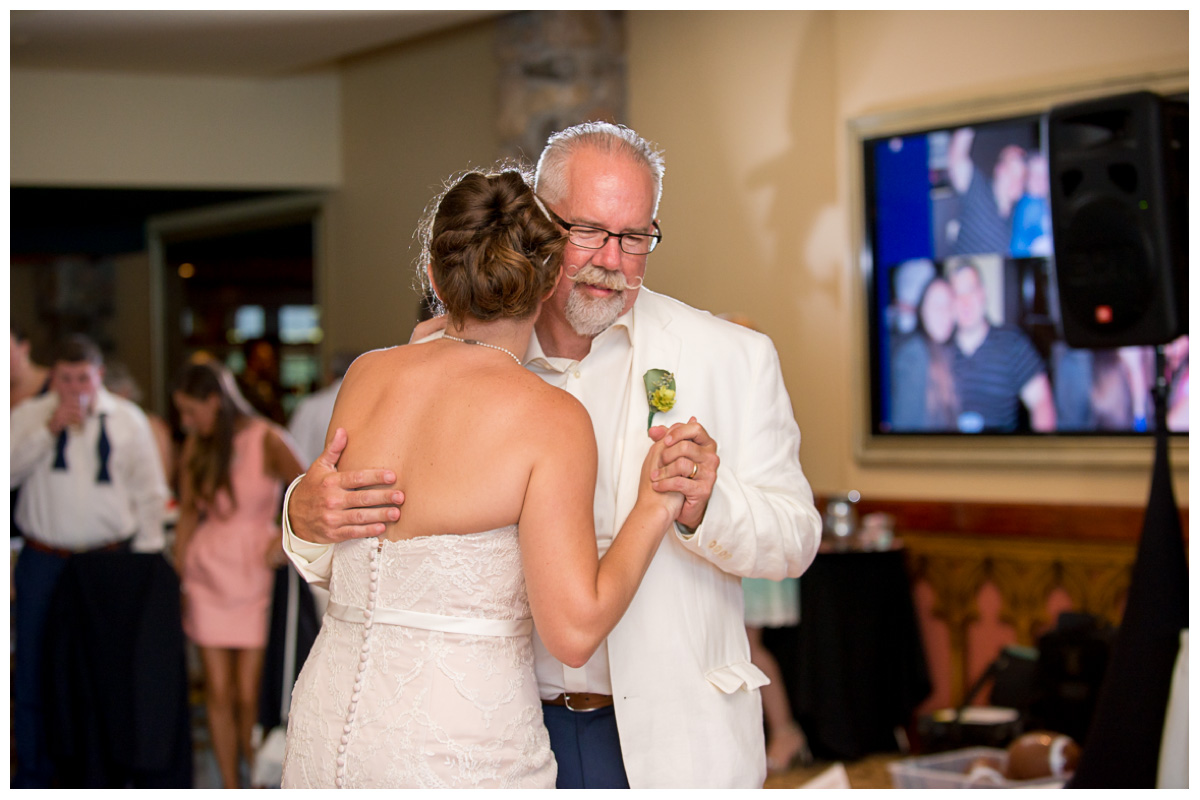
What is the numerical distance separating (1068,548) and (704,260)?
7.00 feet

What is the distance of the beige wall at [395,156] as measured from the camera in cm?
679

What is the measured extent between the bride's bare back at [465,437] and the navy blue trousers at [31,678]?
3.21 meters

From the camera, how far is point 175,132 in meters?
7.54

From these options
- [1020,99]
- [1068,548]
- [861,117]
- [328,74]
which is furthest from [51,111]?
[1068,548]

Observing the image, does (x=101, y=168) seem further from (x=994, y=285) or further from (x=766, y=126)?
(x=994, y=285)

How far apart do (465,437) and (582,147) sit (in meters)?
0.67

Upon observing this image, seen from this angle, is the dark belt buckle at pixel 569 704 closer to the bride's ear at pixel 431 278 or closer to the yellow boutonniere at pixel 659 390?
the yellow boutonniere at pixel 659 390

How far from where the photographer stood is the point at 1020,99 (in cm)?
495

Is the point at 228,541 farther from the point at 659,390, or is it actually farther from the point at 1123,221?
the point at 1123,221

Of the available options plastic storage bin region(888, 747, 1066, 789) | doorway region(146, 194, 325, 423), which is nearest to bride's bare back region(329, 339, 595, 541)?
plastic storage bin region(888, 747, 1066, 789)

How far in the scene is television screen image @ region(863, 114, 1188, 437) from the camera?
4801 mm

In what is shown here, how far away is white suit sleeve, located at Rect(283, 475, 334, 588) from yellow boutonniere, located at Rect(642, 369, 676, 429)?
0.53m

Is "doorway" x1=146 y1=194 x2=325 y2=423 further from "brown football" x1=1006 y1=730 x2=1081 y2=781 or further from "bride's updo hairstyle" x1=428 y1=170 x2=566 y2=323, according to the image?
"bride's updo hairstyle" x1=428 y1=170 x2=566 y2=323

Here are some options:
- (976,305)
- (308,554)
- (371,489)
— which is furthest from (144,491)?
(976,305)
